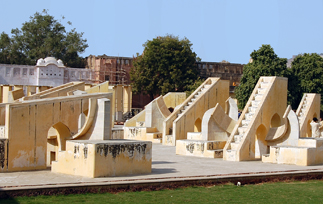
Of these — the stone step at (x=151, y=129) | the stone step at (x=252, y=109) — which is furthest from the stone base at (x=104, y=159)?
the stone step at (x=151, y=129)

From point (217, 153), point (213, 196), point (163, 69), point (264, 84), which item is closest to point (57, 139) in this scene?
point (217, 153)

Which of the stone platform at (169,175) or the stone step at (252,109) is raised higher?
the stone step at (252,109)

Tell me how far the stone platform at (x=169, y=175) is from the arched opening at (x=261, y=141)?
195 centimetres

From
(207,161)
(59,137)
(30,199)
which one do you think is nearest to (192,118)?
(207,161)

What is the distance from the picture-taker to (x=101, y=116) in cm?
1264

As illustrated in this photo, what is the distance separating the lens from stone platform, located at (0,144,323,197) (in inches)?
390

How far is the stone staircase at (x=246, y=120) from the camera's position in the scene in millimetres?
15628

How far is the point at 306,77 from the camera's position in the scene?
34.7 metres

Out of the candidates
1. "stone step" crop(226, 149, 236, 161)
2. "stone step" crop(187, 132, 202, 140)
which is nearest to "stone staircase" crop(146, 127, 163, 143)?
"stone step" crop(187, 132, 202, 140)

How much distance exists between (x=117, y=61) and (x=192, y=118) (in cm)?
2391

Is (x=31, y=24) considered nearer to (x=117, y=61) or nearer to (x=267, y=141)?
(x=117, y=61)

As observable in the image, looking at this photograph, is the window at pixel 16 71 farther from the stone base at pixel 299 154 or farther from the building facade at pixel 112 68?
the stone base at pixel 299 154

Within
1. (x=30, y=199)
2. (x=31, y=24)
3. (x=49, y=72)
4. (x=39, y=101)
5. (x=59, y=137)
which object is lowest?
(x=30, y=199)

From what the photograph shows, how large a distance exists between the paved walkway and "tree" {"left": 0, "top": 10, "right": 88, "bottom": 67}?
116 feet
